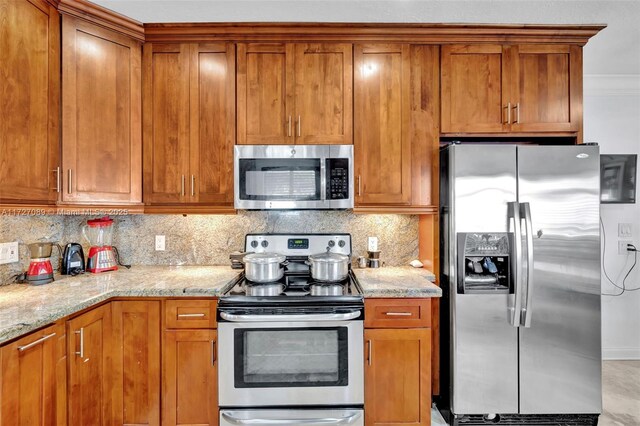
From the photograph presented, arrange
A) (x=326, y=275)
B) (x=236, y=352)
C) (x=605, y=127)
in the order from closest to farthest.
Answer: (x=236, y=352)
(x=326, y=275)
(x=605, y=127)

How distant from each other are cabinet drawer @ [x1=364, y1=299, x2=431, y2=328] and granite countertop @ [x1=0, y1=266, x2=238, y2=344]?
0.87 m

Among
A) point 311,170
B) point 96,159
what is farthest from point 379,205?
point 96,159

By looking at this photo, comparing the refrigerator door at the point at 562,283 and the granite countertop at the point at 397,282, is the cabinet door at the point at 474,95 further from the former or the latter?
the granite countertop at the point at 397,282

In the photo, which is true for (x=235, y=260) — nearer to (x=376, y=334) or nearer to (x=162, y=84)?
(x=376, y=334)

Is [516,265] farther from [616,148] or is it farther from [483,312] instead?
[616,148]

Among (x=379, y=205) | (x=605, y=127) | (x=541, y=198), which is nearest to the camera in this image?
(x=541, y=198)

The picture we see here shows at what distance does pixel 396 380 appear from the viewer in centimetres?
185

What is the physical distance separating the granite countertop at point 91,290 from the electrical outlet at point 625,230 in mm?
Answer: 3545

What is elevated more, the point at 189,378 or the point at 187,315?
the point at 187,315

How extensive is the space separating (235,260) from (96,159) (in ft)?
3.52

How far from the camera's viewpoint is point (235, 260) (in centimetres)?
234

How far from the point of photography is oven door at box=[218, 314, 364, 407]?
5.79 ft

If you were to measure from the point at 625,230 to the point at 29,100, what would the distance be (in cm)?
467

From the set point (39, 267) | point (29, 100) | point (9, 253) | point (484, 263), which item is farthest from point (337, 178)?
point (9, 253)
